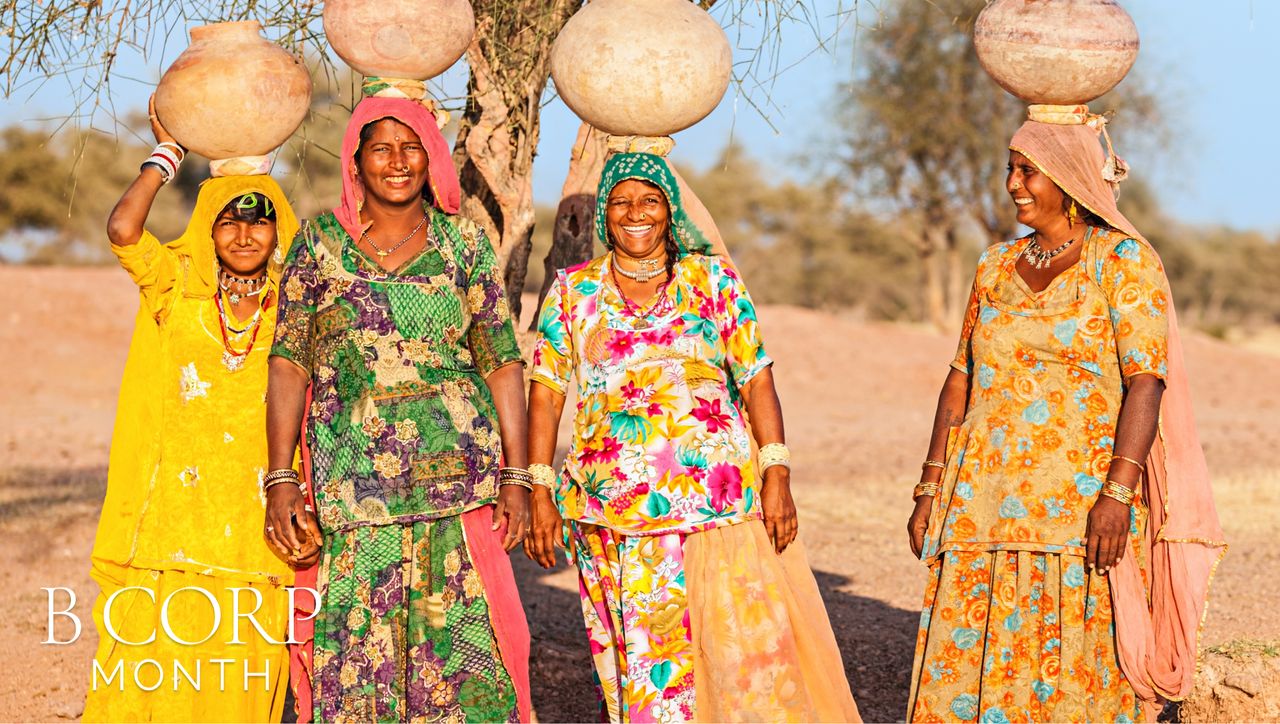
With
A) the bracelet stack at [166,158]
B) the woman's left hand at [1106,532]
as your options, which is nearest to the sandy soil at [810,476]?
the woman's left hand at [1106,532]

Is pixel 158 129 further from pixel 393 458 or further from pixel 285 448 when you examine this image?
pixel 393 458

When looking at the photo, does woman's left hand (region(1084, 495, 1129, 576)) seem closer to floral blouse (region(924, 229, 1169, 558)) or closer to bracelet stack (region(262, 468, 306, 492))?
floral blouse (region(924, 229, 1169, 558))

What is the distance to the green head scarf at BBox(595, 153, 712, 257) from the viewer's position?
3.75 metres

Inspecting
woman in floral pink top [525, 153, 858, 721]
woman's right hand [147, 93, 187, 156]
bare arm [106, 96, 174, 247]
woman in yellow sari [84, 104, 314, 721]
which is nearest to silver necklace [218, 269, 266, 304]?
woman in yellow sari [84, 104, 314, 721]

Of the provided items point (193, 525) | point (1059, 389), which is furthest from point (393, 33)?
point (1059, 389)

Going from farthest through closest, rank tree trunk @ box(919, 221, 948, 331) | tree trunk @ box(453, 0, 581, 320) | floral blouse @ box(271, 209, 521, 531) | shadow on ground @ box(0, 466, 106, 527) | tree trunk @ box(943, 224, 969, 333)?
tree trunk @ box(919, 221, 948, 331) → tree trunk @ box(943, 224, 969, 333) → shadow on ground @ box(0, 466, 106, 527) → tree trunk @ box(453, 0, 581, 320) → floral blouse @ box(271, 209, 521, 531)

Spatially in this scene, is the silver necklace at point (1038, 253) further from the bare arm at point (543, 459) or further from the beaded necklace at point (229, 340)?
the beaded necklace at point (229, 340)

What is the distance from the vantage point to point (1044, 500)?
3787mm

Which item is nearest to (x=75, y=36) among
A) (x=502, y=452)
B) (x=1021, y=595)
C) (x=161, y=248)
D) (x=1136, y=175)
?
(x=161, y=248)

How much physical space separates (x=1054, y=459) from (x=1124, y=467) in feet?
0.57

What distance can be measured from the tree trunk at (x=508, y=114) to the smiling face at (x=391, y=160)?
3.67 feet

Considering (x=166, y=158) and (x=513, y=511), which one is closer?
(x=513, y=511)

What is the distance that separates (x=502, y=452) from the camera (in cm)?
379

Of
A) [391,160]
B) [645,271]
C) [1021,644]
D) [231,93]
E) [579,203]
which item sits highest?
[231,93]
